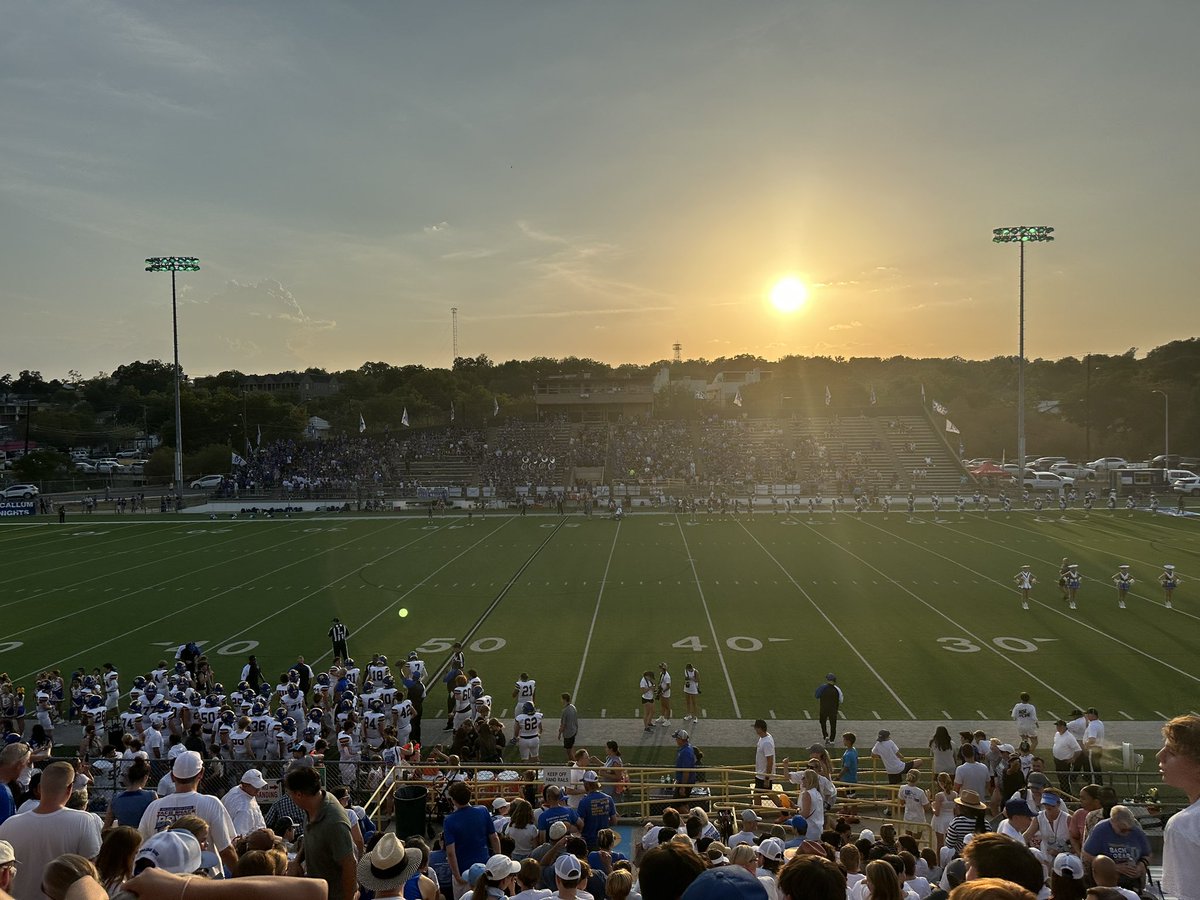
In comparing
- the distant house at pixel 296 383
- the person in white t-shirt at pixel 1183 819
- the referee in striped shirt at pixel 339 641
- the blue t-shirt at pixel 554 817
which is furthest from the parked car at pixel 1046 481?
the distant house at pixel 296 383

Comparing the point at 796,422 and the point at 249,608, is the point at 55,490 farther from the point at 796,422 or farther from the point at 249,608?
the point at 796,422

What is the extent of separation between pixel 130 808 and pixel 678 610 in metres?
17.0

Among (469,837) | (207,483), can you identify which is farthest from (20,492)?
(469,837)

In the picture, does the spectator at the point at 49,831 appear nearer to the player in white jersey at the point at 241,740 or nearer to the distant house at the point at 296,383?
the player in white jersey at the point at 241,740

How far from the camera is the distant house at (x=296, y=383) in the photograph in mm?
149500

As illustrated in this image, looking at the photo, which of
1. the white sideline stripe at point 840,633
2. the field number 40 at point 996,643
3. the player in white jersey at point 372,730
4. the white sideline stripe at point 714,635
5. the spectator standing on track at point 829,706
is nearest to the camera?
the player in white jersey at point 372,730

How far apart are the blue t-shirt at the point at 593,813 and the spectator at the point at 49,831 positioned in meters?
4.38

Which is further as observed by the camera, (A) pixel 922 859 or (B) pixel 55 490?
(B) pixel 55 490

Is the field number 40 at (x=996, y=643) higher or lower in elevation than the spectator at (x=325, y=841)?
lower

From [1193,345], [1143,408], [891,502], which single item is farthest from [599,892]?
[1193,345]

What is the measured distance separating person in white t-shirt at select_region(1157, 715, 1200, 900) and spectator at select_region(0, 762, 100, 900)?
5.00 m

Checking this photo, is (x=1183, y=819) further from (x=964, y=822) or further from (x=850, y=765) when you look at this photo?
(x=850, y=765)

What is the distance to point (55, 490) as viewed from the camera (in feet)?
200

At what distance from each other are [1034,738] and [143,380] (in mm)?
140520
